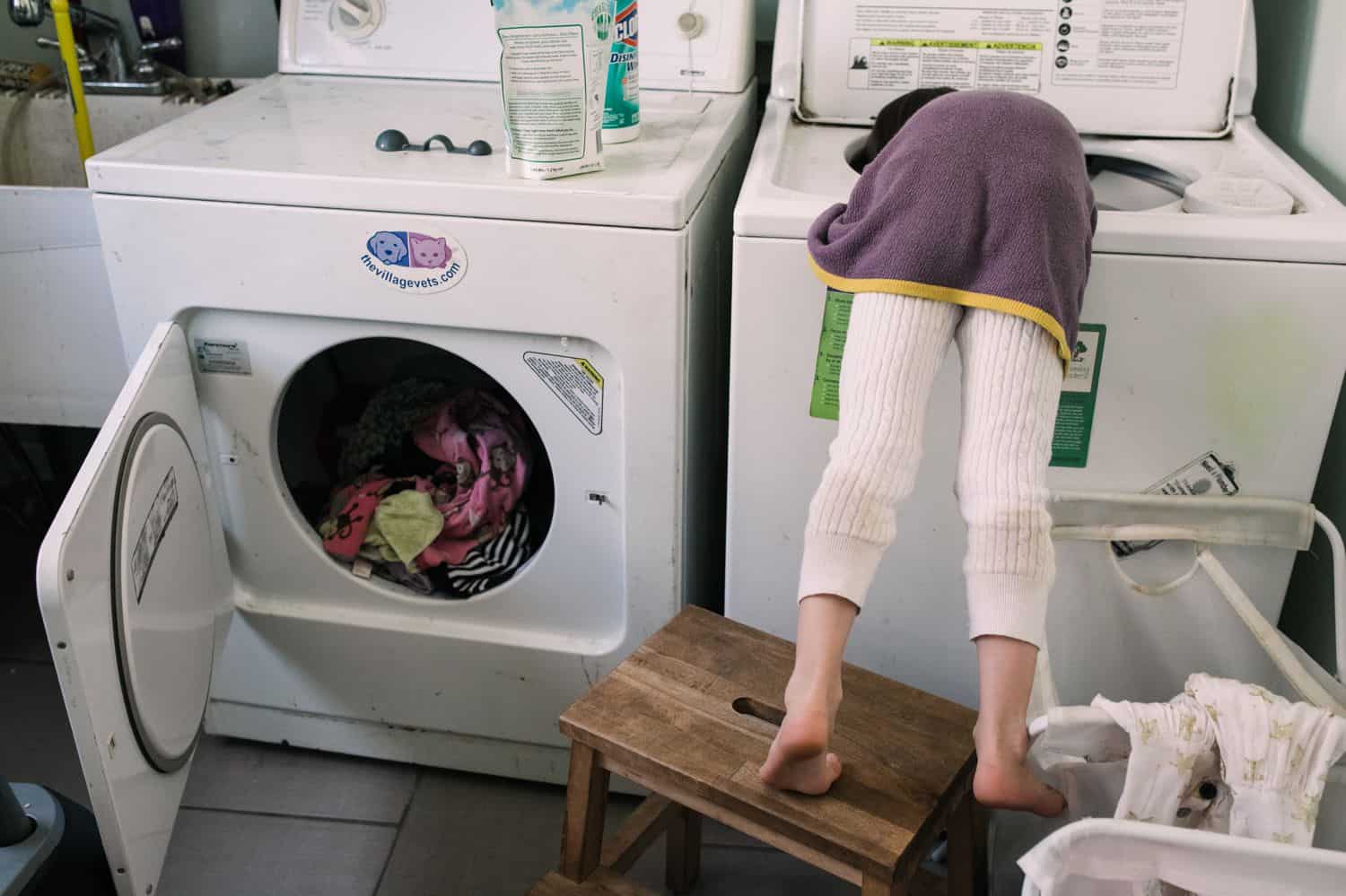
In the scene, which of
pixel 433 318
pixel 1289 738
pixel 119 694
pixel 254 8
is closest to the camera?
pixel 1289 738


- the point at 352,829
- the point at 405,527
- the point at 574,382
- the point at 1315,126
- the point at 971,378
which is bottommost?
the point at 352,829

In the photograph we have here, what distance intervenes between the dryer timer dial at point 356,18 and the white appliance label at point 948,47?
0.68 meters

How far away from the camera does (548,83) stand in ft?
4.00

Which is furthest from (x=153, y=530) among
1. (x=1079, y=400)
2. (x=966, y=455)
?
(x=1079, y=400)

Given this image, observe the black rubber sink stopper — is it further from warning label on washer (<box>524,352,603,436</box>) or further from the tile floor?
the tile floor

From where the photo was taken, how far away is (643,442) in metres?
1.31

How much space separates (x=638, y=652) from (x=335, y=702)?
0.56 m

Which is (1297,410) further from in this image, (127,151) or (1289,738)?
(127,151)

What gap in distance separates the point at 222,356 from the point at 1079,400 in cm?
96

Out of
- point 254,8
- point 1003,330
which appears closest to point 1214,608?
point 1003,330

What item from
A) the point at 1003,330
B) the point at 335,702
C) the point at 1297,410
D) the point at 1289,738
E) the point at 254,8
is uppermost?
the point at 254,8

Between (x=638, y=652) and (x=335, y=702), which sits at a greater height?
(x=638, y=652)

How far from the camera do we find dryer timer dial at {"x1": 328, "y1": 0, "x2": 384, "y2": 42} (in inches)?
65.1

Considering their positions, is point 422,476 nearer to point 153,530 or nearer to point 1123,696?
point 153,530
